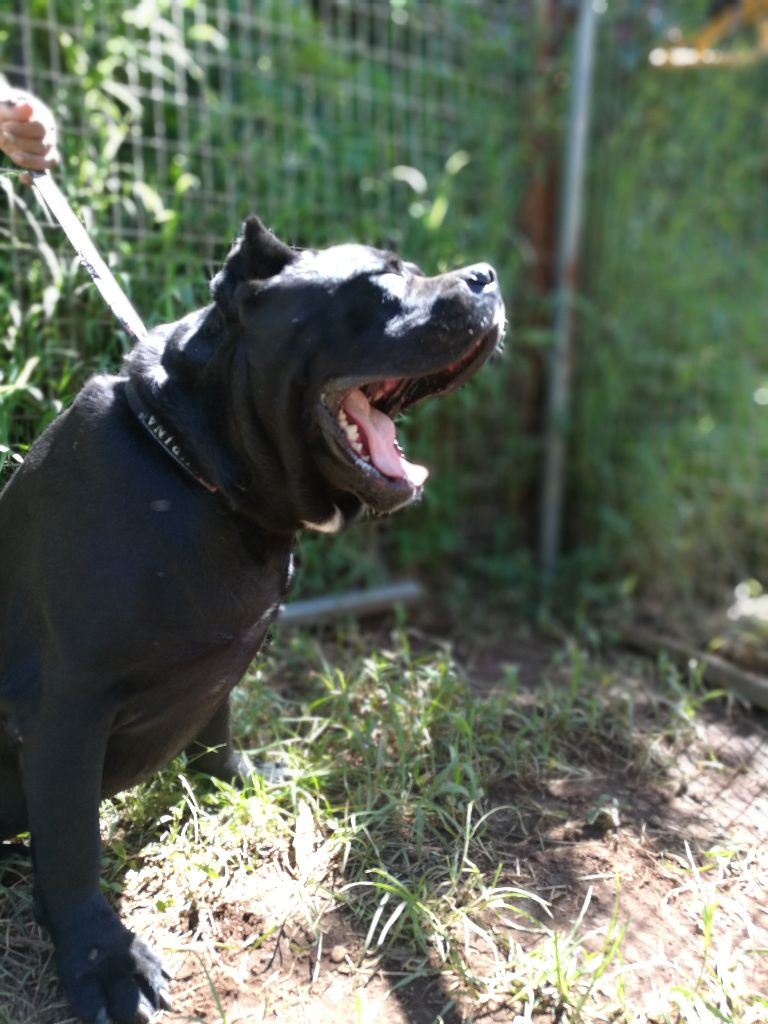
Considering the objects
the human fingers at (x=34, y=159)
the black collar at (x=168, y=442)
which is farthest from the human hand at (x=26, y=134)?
the black collar at (x=168, y=442)

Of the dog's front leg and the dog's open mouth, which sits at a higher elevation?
the dog's open mouth

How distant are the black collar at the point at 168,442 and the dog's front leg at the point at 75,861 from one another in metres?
0.44

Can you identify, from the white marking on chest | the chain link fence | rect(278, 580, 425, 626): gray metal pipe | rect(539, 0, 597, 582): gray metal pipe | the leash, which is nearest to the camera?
the white marking on chest

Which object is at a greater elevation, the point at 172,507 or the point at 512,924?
Answer: the point at 172,507

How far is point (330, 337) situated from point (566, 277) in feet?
8.81

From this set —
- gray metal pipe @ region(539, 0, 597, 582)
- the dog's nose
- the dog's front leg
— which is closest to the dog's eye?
the dog's nose

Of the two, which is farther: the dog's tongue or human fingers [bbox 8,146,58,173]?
human fingers [bbox 8,146,58,173]

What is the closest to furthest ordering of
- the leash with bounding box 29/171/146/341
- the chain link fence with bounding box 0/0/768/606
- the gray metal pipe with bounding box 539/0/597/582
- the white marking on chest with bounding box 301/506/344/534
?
the white marking on chest with bounding box 301/506/344/534, the leash with bounding box 29/171/146/341, the chain link fence with bounding box 0/0/768/606, the gray metal pipe with bounding box 539/0/597/582

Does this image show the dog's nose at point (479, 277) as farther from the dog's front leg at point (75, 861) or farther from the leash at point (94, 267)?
the dog's front leg at point (75, 861)

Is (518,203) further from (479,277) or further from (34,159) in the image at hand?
(479,277)

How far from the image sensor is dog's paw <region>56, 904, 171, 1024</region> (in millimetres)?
1584

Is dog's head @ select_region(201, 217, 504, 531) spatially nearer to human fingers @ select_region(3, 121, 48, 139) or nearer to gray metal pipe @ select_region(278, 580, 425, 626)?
human fingers @ select_region(3, 121, 48, 139)

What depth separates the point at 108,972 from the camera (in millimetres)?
1615

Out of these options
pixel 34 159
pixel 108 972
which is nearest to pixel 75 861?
pixel 108 972
